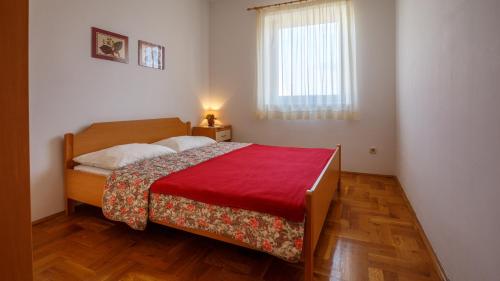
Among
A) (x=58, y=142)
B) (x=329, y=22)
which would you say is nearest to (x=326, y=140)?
(x=329, y=22)

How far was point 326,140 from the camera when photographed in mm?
3953

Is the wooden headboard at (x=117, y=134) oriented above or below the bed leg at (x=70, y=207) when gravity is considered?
above

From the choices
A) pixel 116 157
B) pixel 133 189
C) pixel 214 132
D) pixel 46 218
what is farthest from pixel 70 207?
pixel 214 132

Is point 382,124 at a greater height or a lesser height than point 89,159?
greater

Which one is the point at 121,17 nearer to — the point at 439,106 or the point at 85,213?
the point at 85,213

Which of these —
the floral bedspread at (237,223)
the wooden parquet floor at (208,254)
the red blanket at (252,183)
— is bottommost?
the wooden parquet floor at (208,254)

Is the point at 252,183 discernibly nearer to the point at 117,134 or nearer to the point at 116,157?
the point at 116,157

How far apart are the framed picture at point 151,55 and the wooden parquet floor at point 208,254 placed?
1914mm

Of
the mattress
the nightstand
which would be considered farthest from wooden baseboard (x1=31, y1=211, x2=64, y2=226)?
the nightstand

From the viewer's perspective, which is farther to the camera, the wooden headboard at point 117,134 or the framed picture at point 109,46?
the framed picture at point 109,46

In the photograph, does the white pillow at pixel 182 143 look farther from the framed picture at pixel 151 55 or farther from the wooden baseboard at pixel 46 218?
the wooden baseboard at pixel 46 218

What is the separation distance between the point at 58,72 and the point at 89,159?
33.2 inches

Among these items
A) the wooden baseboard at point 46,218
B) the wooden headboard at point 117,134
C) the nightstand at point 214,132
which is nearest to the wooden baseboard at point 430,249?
the nightstand at point 214,132

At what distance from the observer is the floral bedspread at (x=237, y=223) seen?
1387mm
